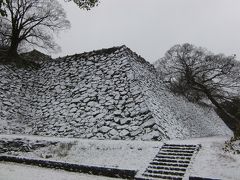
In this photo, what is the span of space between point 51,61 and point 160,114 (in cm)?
654

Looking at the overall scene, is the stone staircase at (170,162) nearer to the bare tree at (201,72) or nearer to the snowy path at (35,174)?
the snowy path at (35,174)

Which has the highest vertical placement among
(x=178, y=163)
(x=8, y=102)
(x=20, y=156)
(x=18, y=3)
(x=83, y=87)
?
(x=18, y=3)

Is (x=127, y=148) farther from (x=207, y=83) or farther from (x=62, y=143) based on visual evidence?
(x=207, y=83)

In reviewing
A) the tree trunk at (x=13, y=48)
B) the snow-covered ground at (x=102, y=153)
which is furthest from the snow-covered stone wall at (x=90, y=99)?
the tree trunk at (x=13, y=48)

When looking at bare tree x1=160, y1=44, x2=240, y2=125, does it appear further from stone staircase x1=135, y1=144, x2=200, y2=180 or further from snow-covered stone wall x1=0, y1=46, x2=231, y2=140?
stone staircase x1=135, y1=144, x2=200, y2=180

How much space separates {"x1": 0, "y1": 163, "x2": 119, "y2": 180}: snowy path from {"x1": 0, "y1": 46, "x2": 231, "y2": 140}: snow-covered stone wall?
9.49ft

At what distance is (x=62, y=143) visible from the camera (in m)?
7.83

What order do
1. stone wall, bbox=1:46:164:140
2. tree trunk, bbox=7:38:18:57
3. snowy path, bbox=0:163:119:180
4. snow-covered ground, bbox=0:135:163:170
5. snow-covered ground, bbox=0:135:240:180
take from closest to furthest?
1. snow-covered ground, bbox=0:135:240:180
2. snowy path, bbox=0:163:119:180
3. snow-covered ground, bbox=0:135:163:170
4. stone wall, bbox=1:46:164:140
5. tree trunk, bbox=7:38:18:57

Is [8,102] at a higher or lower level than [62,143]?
higher

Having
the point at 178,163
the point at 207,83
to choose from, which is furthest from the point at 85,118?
the point at 207,83

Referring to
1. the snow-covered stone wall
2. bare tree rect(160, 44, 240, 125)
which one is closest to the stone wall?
the snow-covered stone wall

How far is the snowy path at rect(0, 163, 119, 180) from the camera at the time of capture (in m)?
5.51

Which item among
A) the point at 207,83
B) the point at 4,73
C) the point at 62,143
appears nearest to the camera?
the point at 62,143

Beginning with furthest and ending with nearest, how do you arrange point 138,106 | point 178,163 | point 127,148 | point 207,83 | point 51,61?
1. point 207,83
2. point 51,61
3. point 138,106
4. point 127,148
5. point 178,163
